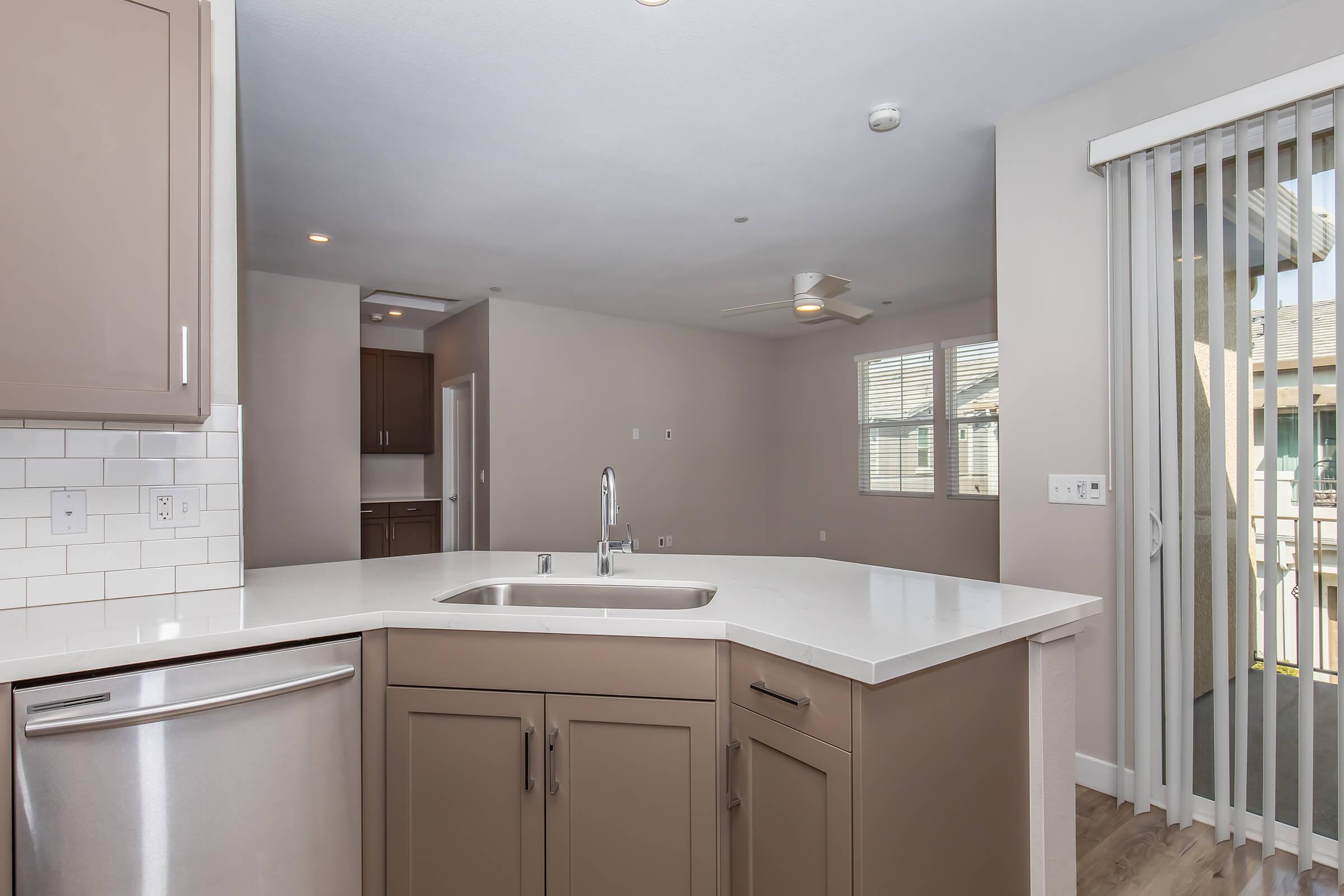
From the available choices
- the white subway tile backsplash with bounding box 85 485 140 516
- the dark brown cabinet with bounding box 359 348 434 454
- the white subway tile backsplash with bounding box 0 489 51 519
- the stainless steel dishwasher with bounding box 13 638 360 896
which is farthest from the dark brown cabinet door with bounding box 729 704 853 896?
the dark brown cabinet with bounding box 359 348 434 454

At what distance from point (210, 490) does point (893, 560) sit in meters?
5.77

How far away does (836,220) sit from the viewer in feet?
13.3

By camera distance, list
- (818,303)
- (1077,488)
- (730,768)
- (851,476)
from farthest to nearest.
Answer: (851,476), (818,303), (1077,488), (730,768)

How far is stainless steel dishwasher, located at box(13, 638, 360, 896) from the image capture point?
131cm

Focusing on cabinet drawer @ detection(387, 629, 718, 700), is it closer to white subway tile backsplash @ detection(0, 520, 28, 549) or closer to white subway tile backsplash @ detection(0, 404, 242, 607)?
white subway tile backsplash @ detection(0, 404, 242, 607)

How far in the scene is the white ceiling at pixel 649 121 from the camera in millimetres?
2207

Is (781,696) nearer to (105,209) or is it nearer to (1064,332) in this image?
(105,209)

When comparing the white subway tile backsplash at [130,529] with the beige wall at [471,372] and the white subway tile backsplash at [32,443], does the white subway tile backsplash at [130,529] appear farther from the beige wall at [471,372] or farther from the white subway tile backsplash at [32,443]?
the beige wall at [471,372]

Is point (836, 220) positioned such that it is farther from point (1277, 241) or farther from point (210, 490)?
point (210, 490)

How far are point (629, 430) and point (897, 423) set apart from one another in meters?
2.53

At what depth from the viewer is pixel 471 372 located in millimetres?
6219

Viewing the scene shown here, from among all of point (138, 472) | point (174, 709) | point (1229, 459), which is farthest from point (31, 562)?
point (1229, 459)

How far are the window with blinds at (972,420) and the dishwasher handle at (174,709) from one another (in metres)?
5.44

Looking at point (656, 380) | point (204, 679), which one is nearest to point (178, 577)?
point (204, 679)
